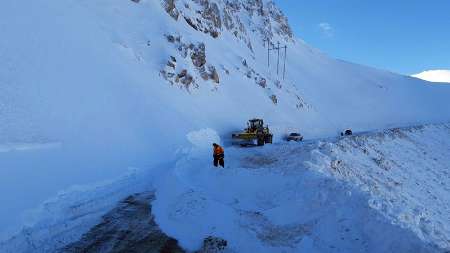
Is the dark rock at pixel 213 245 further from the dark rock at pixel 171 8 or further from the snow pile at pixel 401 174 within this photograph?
the dark rock at pixel 171 8

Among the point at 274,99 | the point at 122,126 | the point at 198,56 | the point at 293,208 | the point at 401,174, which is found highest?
the point at 198,56

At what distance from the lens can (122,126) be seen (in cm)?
2184

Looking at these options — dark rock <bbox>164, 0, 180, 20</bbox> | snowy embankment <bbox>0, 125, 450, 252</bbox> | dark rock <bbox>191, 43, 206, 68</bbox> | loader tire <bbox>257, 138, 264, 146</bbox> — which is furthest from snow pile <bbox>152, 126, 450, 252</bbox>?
dark rock <bbox>164, 0, 180, 20</bbox>

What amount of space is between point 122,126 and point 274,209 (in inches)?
439

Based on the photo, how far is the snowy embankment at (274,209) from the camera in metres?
10.4

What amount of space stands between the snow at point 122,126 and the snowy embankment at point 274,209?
0.26ft

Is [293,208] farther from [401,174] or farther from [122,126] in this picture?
[401,174]

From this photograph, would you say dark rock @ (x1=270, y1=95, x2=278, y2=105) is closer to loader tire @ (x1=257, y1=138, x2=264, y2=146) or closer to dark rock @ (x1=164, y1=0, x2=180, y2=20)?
dark rock @ (x1=164, y1=0, x2=180, y2=20)

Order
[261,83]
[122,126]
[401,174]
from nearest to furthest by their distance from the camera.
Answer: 1. [122,126]
2. [401,174]
3. [261,83]

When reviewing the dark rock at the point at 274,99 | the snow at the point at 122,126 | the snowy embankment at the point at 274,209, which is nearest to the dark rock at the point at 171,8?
the snow at the point at 122,126

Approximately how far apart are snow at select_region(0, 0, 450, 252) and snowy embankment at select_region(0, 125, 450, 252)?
0.08m

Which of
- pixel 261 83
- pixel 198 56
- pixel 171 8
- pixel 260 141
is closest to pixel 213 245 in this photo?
pixel 260 141

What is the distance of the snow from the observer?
12.7 meters

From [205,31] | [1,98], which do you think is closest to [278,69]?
[205,31]
